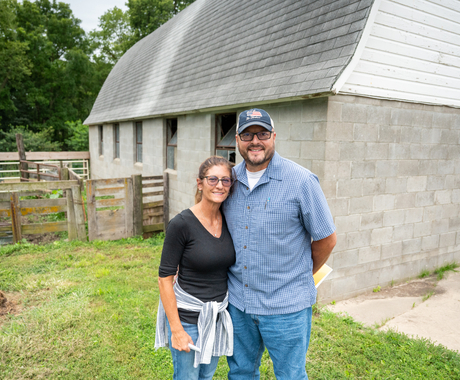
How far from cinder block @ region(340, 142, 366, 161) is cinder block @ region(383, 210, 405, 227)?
1.18 meters

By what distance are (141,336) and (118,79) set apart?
15192 mm

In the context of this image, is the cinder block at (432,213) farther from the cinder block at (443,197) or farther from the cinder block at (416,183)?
the cinder block at (416,183)

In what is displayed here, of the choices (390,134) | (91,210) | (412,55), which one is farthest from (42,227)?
(412,55)

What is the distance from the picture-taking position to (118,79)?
16719 mm

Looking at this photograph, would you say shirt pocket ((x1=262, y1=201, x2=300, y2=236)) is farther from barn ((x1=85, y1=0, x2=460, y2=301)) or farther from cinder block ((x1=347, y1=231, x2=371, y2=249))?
cinder block ((x1=347, y1=231, x2=371, y2=249))

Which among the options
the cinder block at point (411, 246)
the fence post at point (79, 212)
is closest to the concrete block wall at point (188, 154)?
the fence post at point (79, 212)

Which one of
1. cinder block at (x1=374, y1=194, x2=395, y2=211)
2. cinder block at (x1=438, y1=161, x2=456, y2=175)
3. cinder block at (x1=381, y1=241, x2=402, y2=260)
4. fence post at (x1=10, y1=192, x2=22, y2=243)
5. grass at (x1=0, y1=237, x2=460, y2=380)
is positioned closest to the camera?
grass at (x1=0, y1=237, x2=460, y2=380)

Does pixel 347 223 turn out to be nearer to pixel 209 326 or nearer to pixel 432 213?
pixel 432 213

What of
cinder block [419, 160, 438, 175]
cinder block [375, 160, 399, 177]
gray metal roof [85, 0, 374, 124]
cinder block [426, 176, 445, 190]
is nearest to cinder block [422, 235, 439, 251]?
cinder block [426, 176, 445, 190]

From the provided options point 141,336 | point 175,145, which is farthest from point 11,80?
point 141,336

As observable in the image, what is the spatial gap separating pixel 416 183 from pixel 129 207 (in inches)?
246

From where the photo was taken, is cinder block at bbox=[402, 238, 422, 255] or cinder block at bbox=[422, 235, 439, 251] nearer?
cinder block at bbox=[402, 238, 422, 255]

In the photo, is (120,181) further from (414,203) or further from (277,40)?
(414,203)

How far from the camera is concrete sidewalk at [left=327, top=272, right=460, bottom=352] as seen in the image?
4477mm
